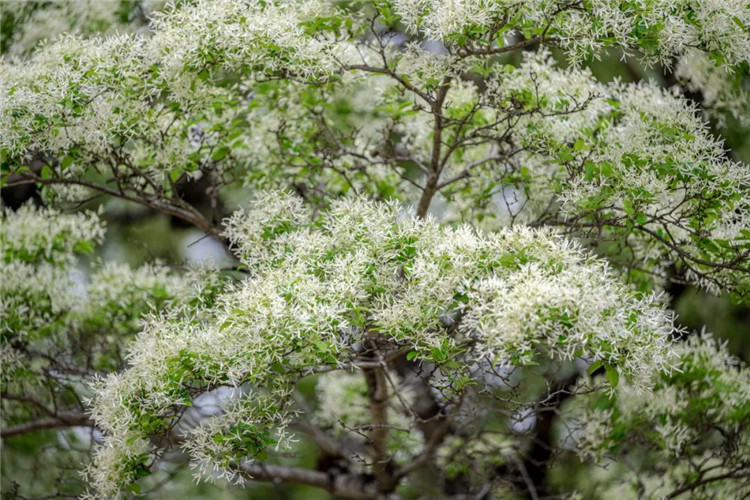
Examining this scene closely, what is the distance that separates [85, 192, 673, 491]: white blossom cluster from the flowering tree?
11mm

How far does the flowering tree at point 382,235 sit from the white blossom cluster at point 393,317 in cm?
1

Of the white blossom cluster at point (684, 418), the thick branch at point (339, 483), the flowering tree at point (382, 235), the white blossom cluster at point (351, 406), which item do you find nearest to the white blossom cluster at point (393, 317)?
the flowering tree at point (382, 235)

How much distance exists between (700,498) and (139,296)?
10.6 feet

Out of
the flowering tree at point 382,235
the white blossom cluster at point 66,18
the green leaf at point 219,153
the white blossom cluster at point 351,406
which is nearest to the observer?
the flowering tree at point 382,235

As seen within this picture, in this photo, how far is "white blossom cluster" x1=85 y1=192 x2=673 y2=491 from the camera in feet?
9.03

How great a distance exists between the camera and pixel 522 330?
A: 2.70 meters

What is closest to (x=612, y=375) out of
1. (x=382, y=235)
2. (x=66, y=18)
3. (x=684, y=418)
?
(x=382, y=235)

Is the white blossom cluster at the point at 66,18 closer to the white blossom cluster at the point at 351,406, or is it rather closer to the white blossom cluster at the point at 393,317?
the white blossom cluster at the point at 351,406

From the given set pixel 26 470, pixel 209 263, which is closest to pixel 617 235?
pixel 209 263

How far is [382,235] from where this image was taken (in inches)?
130

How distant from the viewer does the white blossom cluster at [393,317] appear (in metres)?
2.75

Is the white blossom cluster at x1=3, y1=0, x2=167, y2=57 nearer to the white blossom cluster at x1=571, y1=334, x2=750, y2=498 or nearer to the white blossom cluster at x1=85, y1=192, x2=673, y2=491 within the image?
the white blossom cluster at x1=85, y1=192, x2=673, y2=491

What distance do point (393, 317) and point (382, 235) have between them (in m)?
0.41

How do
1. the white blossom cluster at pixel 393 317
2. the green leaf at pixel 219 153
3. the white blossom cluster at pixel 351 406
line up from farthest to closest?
1. the white blossom cluster at pixel 351 406
2. the green leaf at pixel 219 153
3. the white blossom cluster at pixel 393 317
